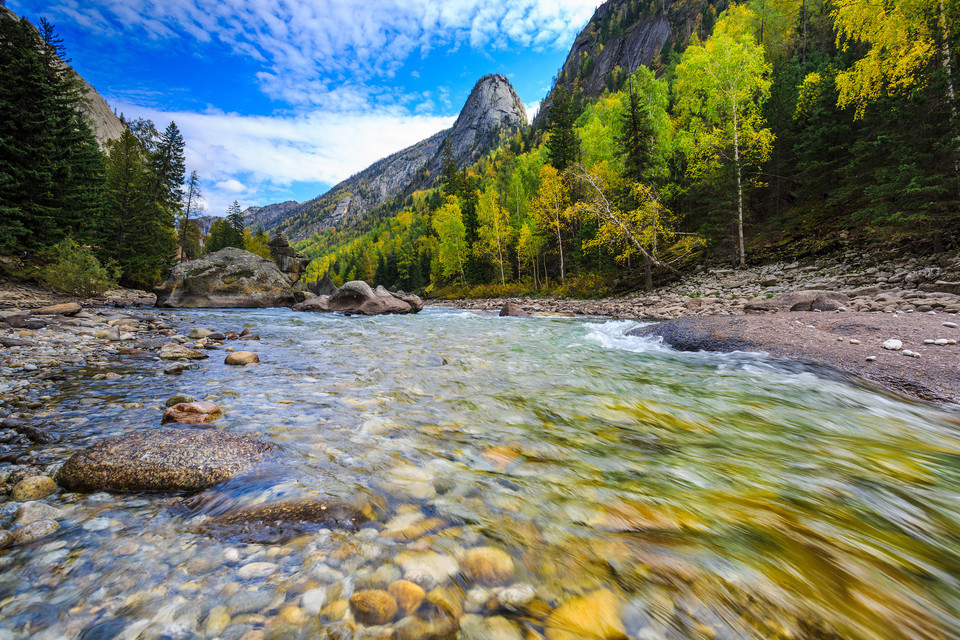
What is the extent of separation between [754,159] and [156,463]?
2131cm

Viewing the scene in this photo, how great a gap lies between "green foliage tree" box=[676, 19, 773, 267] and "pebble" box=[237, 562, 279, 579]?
60.3 feet

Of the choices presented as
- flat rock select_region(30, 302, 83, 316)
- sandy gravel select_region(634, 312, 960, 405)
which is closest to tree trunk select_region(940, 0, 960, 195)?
sandy gravel select_region(634, 312, 960, 405)

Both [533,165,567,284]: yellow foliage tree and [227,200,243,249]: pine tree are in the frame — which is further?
[227,200,243,249]: pine tree

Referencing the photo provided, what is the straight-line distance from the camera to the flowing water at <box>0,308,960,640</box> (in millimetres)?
1185

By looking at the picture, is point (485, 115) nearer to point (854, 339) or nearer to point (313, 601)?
point (854, 339)

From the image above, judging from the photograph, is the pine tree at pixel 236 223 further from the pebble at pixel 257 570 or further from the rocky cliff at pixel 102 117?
the pebble at pixel 257 570

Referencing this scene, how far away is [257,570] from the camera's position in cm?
137

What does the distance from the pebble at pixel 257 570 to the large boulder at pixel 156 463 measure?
91 centimetres

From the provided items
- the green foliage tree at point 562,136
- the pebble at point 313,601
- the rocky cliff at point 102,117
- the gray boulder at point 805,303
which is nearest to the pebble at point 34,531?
the pebble at point 313,601

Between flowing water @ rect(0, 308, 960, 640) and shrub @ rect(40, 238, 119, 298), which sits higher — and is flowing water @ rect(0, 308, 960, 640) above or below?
below

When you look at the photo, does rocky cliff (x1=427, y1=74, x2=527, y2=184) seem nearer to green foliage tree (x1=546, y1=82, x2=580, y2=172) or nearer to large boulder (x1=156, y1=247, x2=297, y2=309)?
green foliage tree (x1=546, y1=82, x2=580, y2=172)

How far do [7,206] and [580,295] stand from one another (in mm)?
26441

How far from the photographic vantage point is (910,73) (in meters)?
9.48

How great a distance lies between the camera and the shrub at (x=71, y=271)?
553 inches
